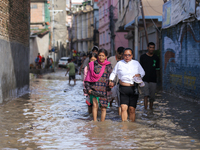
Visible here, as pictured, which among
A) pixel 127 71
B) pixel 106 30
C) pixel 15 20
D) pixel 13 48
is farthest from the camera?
pixel 106 30

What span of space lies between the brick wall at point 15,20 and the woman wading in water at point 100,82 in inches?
171

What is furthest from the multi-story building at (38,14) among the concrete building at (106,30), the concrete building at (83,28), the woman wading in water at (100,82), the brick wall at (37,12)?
the woman wading in water at (100,82)

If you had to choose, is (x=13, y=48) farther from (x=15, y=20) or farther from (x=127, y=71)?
(x=127, y=71)

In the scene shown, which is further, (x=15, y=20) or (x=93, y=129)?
(x=15, y=20)

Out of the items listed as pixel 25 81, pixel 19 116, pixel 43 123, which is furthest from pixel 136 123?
pixel 25 81

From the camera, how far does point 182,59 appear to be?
12586mm

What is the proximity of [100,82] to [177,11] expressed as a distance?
665 cm

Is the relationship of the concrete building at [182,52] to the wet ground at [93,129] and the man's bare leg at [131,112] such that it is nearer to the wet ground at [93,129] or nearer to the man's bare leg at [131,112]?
the wet ground at [93,129]

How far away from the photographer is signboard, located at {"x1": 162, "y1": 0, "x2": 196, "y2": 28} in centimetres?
1141

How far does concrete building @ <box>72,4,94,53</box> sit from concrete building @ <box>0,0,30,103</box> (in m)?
47.9

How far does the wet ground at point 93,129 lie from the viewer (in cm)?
546

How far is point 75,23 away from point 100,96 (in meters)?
67.7

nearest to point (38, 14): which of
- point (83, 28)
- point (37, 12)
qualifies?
point (37, 12)

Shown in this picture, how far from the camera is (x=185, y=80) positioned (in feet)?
40.0
